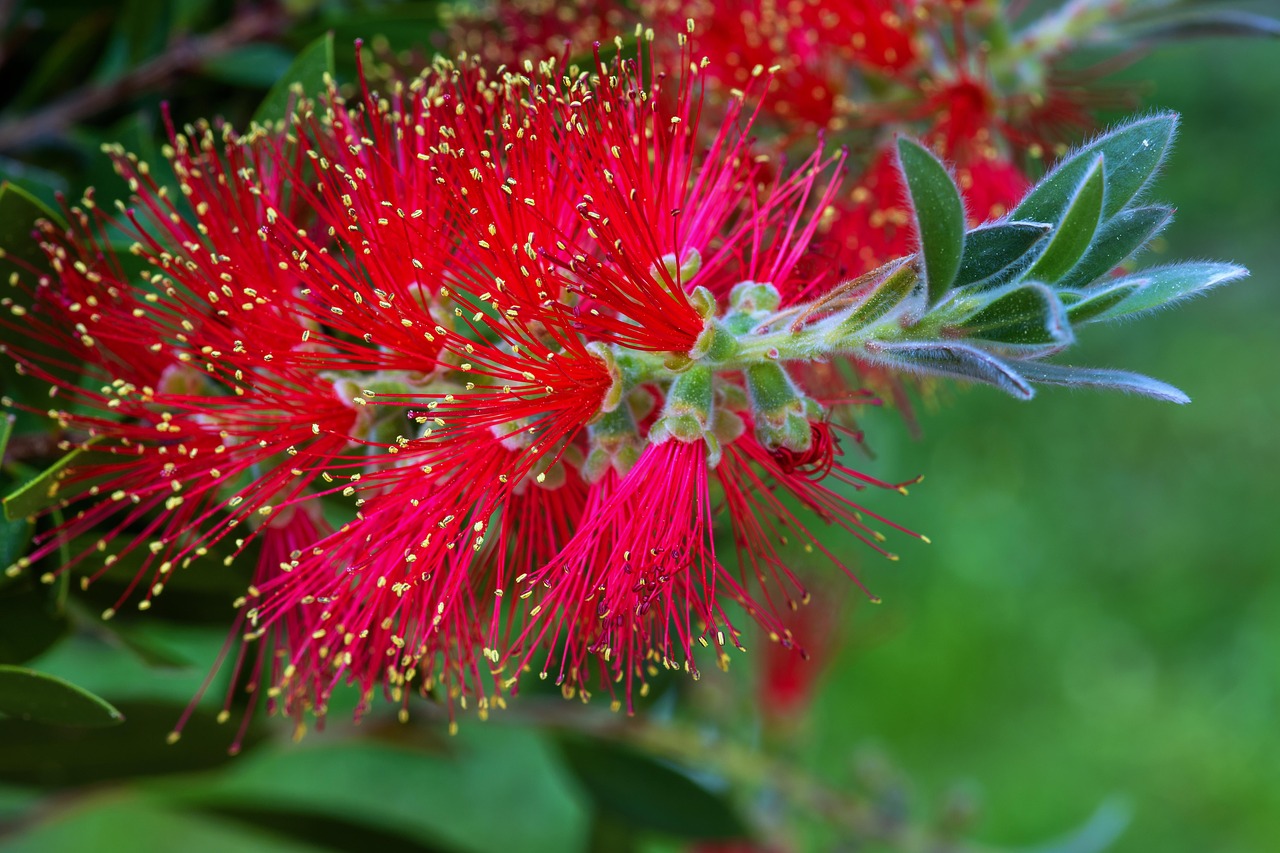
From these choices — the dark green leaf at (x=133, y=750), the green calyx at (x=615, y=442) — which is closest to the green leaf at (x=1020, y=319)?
the green calyx at (x=615, y=442)

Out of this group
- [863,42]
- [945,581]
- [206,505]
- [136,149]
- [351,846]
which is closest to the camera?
[206,505]

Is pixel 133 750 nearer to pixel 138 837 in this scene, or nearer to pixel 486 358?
pixel 486 358

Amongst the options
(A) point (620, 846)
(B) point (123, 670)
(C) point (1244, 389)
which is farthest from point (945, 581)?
(B) point (123, 670)

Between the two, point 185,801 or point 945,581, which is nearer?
point 185,801

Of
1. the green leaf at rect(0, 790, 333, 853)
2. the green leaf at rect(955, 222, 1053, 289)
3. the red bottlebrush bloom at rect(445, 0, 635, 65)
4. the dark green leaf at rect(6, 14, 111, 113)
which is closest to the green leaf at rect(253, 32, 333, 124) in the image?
the red bottlebrush bloom at rect(445, 0, 635, 65)

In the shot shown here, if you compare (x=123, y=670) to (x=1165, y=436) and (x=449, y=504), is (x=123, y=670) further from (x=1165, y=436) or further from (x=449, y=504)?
(x=1165, y=436)

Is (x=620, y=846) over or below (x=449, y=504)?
below

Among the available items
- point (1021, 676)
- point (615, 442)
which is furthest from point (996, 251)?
point (1021, 676)
